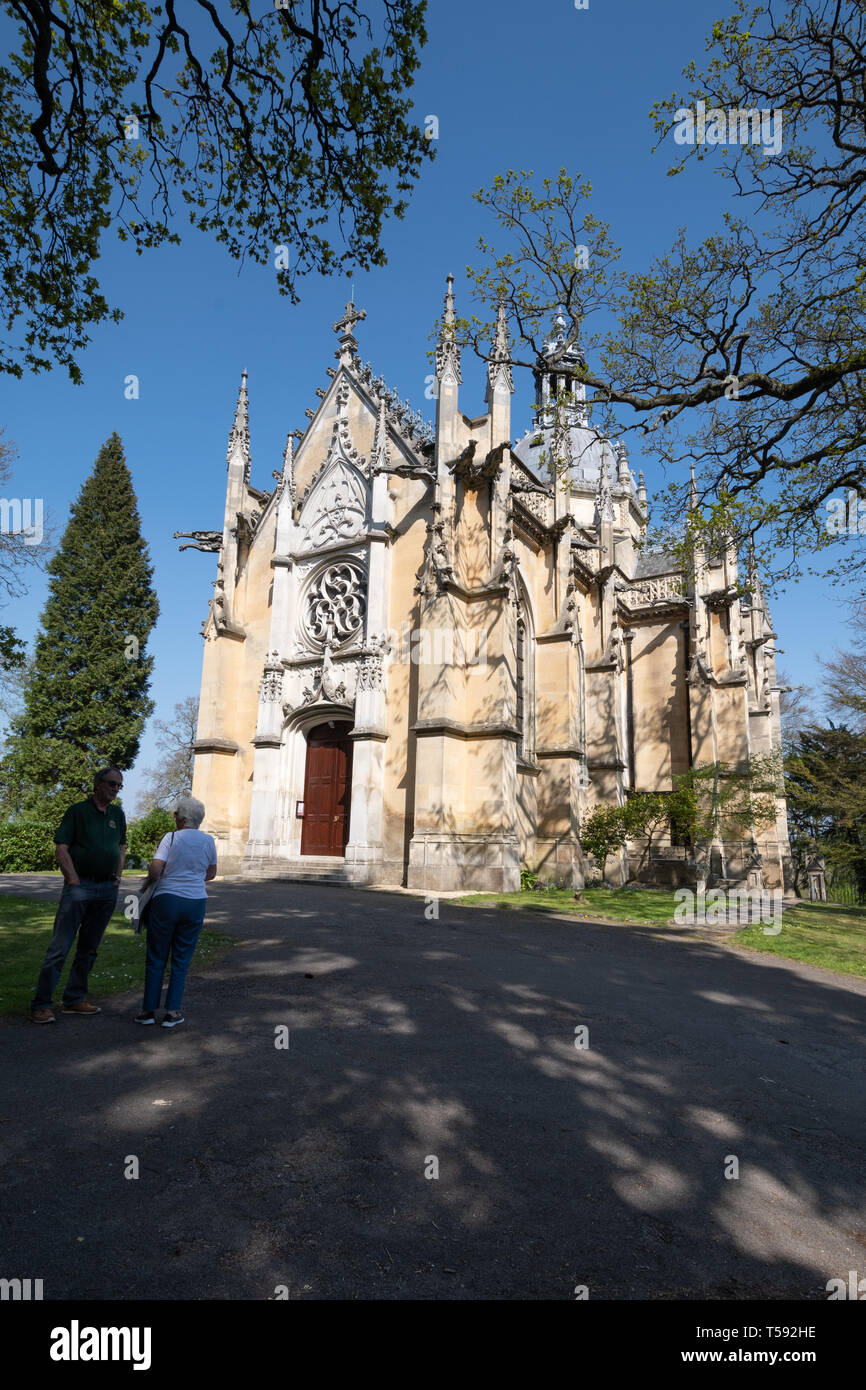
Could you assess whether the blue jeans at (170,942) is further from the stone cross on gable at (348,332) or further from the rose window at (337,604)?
the stone cross on gable at (348,332)

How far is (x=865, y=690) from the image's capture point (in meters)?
18.7

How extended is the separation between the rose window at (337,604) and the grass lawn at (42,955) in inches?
428

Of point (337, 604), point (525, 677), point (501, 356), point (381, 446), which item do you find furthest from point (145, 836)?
point (501, 356)

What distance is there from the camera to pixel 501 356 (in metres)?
17.6

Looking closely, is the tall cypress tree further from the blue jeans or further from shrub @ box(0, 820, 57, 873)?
the blue jeans

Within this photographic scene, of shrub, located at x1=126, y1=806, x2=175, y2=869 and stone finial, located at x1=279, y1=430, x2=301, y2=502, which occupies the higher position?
stone finial, located at x1=279, y1=430, x2=301, y2=502

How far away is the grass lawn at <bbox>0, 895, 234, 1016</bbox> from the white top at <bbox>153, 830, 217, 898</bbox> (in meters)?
1.53

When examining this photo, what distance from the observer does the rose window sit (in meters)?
19.9

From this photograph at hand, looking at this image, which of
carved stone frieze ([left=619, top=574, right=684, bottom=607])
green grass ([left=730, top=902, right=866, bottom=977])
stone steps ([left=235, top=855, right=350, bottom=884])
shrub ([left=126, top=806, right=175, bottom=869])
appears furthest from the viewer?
carved stone frieze ([left=619, top=574, right=684, bottom=607])

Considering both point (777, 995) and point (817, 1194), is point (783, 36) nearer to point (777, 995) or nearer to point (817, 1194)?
point (777, 995)

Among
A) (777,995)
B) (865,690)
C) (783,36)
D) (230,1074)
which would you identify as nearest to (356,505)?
(783,36)

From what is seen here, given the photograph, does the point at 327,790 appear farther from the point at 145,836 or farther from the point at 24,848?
the point at 24,848

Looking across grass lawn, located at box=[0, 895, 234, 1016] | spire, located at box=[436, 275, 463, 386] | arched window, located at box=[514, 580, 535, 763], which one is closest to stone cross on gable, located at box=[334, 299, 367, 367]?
spire, located at box=[436, 275, 463, 386]
